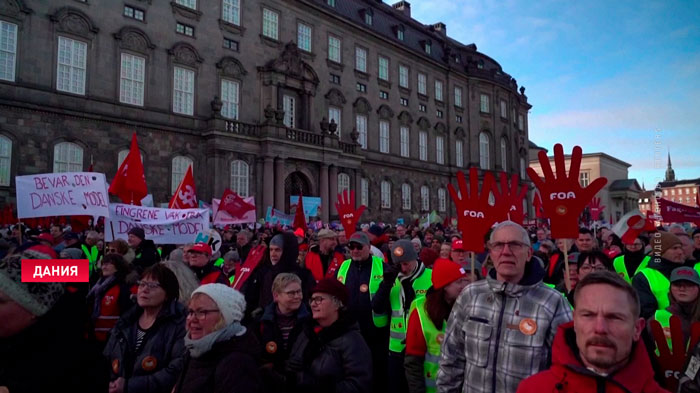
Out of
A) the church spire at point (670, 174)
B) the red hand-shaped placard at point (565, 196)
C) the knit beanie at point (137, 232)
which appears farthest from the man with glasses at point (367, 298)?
the church spire at point (670, 174)

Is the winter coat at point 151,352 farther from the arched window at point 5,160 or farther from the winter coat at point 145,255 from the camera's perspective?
the arched window at point 5,160

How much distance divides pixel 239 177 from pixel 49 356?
2346 cm

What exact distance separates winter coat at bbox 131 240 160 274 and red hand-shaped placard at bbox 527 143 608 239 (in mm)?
6164

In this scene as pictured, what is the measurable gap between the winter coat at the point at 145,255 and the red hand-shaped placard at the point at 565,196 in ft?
20.2

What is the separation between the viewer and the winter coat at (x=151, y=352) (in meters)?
3.59

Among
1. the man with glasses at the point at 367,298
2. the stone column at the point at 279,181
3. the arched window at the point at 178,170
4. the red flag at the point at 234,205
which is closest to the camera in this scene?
the man with glasses at the point at 367,298

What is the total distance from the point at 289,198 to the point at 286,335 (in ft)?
78.6

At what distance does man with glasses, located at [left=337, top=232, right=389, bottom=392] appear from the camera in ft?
18.0

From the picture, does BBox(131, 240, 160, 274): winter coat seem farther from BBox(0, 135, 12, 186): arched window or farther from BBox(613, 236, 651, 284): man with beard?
BBox(0, 135, 12, 186): arched window

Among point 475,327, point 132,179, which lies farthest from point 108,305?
point 132,179

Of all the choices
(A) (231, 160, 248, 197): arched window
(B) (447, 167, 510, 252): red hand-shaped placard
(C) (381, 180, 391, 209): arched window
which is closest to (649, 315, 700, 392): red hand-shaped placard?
(B) (447, 167, 510, 252): red hand-shaped placard

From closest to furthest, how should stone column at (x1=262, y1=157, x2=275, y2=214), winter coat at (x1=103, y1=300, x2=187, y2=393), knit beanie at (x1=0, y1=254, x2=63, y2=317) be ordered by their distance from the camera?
1. knit beanie at (x1=0, y1=254, x2=63, y2=317)
2. winter coat at (x1=103, y1=300, x2=187, y2=393)
3. stone column at (x1=262, y1=157, x2=275, y2=214)

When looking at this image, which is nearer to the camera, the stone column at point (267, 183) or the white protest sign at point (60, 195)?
the white protest sign at point (60, 195)

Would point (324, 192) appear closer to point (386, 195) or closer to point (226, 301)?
point (386, 195)
